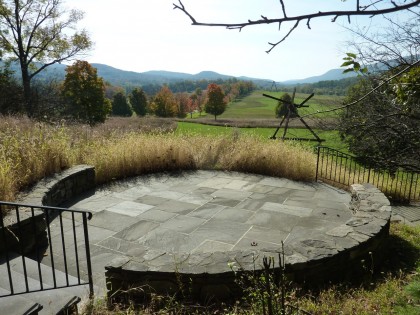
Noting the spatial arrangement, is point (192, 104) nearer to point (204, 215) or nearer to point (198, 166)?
point (198, 166)

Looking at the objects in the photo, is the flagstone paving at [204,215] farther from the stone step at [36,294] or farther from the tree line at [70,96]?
the tree line at [70,96]

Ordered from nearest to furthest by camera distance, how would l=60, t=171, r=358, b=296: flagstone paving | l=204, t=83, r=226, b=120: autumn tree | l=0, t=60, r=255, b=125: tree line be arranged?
l=60, t=171, r=358, b=296: flagstone paving
l=0, t=60, r=255, b=125: tree line
l=204, t=83, r=226, b=120: autumn tree

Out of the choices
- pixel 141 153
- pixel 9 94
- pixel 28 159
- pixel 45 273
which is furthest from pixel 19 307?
pixel 9 94

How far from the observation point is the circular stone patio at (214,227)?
10.2 ft

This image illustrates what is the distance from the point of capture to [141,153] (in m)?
7.66

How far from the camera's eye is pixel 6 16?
21078 mm

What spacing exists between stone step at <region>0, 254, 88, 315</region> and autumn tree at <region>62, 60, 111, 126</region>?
85.0 feet

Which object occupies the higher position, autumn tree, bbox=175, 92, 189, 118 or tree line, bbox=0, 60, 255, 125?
tree line, bbox=0, 60, 255, 125

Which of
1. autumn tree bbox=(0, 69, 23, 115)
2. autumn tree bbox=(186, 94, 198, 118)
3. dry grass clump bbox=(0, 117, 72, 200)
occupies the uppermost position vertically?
autumn tree bbox=(0, 69, 23, 115)

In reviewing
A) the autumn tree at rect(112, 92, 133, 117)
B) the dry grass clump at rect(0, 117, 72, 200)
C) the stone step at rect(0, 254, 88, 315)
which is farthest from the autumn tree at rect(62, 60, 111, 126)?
the autumn tree at rect(112, 92, 133, 117)

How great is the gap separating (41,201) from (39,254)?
0.84 m

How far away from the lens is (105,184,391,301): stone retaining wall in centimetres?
303

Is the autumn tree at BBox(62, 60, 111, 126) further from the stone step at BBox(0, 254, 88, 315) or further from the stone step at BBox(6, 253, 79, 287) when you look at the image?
the stone step at BBox(0, 254, 88, 315)

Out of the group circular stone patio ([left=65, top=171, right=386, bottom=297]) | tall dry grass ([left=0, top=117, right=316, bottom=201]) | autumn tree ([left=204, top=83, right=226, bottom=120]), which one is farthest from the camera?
autumn tree ([left=204, top=83, right=226, bottom=120])
